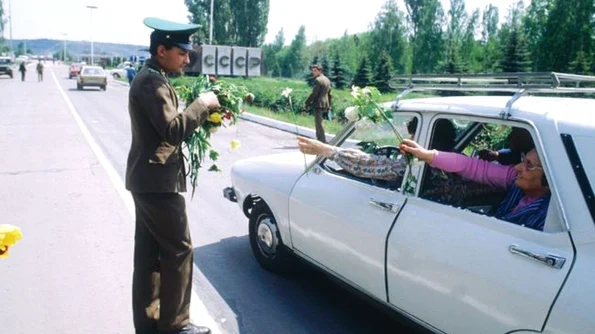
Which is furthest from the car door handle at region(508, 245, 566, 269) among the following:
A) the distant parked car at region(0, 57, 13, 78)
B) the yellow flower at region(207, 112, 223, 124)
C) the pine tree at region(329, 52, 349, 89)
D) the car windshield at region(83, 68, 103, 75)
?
the distant parked car at region(0, 57, 13, 78)

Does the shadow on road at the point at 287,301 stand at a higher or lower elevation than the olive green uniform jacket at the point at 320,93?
lower

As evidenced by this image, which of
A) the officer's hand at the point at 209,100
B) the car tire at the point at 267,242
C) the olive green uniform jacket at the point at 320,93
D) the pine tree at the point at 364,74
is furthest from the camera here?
the pine tree at the point at 364,74

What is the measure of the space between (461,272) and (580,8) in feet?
167

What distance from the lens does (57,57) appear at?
188875 mm

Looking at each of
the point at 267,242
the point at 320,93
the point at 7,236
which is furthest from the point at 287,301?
the point at 320,93

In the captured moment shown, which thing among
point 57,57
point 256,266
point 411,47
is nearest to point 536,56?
point 411,47

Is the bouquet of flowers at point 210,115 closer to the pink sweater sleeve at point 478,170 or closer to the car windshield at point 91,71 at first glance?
the pink sweater sleeve at point 478,170

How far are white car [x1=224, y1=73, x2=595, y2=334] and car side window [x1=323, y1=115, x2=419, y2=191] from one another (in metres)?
0.02

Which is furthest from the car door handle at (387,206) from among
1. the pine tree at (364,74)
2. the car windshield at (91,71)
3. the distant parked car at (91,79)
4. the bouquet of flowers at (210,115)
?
the pine tree at (364,74)

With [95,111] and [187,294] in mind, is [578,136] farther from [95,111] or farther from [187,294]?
[95,111]

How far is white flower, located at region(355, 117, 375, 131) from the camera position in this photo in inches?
132

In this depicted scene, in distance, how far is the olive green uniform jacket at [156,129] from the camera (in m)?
2.81

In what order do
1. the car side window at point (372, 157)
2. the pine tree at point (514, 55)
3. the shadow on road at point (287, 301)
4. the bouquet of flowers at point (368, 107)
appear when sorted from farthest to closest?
the pine tree at point (514, 55), the shadow on road at point (287, 301), the car side window at point (372, 157), the bouquet of flowers at point (368, 107)

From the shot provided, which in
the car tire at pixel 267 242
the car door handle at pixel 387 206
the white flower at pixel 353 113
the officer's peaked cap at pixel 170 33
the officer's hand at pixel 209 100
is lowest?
the car tire at pixel 267 242
